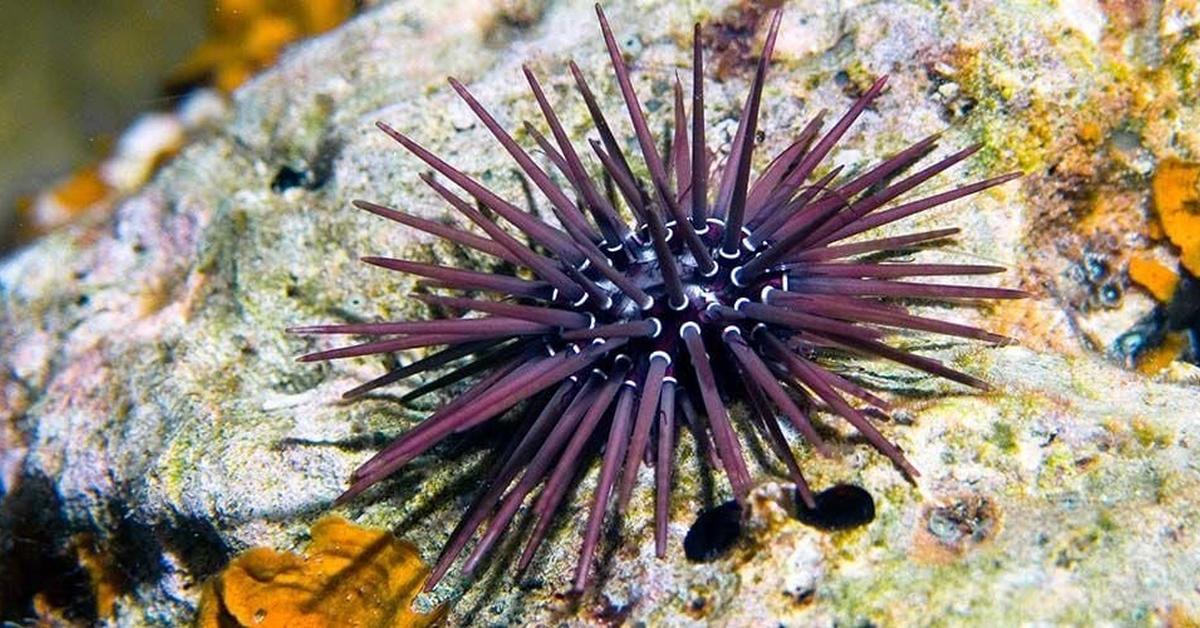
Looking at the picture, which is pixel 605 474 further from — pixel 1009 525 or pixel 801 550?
pixel 1009 525

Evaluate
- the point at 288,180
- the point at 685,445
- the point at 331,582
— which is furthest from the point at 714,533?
the point at 288,180

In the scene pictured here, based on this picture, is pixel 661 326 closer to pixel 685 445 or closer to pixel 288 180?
pixel 685 445

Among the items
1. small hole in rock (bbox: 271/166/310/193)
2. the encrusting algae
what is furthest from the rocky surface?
the encrusting algae

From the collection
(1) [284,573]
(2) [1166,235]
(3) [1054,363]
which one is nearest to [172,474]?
(1) [284,573]

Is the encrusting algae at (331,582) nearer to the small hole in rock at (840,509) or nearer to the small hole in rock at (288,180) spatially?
the small hole in rock at (840,509)

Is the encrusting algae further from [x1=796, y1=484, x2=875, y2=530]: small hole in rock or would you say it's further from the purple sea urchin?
[x1=796, y1=484, x2=875, y2=530]: small hole in rock

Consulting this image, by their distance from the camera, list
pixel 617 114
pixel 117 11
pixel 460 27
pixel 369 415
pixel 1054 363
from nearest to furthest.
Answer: pixel 1054 363 → pixel 369 415 → pixel 617 114 → pixel 460 27 → pixel 117 11
